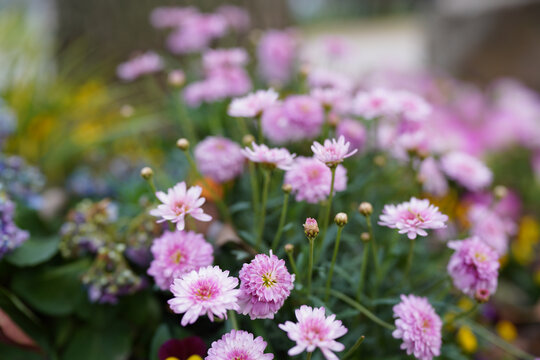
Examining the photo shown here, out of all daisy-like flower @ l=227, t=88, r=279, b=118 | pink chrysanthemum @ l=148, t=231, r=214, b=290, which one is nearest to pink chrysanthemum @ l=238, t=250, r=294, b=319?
pink chrysanthemum @ l=148, t=231, r=214, b=290

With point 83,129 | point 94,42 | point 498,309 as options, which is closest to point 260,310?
point 498,309

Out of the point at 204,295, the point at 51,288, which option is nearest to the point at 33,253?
the point at 51,288

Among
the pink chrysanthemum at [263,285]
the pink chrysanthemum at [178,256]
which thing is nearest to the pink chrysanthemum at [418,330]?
the pink chrysanthemum at [263,285]

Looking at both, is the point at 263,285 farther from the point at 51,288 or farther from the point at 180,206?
the point at 51,288

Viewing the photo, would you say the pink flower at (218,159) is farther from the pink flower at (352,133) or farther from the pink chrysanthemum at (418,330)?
the pink chrysanthemum at (418,330)

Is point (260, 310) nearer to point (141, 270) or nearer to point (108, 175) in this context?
point (141, 270)

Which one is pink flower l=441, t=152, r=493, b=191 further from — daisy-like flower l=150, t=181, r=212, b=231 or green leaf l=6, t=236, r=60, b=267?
green leaf l=6, t=236, r=60, b=267
